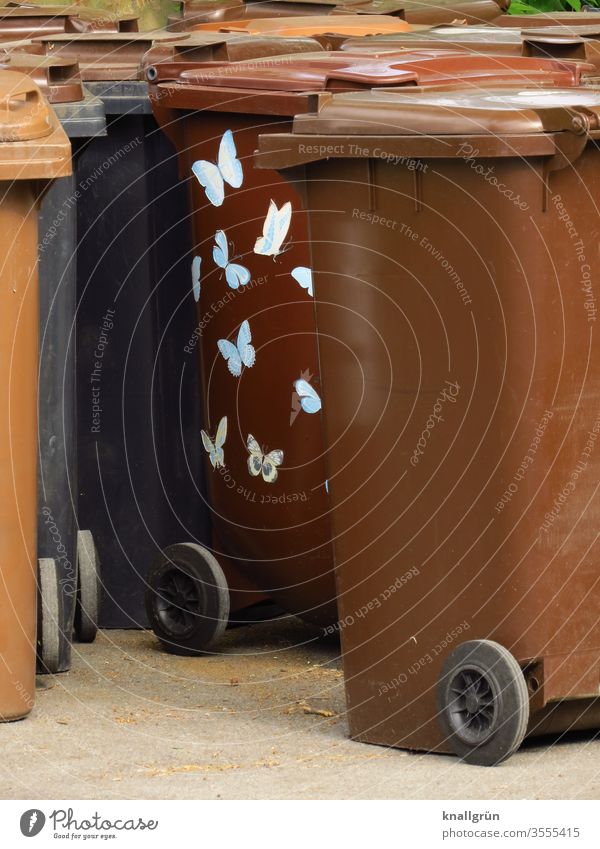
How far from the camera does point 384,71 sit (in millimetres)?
4613

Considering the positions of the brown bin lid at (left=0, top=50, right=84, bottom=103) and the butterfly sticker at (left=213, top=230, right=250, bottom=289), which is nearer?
the brown bin lid at (left=0, top=50, right=84, bottom=103)

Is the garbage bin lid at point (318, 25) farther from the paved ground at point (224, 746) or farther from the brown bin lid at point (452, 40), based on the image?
the paved ground at point (224, 746)

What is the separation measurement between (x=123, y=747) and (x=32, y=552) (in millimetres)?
560

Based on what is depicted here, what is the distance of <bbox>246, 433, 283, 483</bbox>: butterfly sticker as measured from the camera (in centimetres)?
503

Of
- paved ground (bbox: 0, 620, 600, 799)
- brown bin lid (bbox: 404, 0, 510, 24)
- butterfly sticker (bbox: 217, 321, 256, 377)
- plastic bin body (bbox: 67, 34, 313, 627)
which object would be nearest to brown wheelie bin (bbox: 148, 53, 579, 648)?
butterfly sticker (bbox: 217, 321, 256, 377)

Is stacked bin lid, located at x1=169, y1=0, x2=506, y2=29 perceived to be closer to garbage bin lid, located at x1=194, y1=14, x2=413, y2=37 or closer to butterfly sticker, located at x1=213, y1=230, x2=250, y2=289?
garbage bin lid, located at x1=194, y1=14, x2=413, y2=37

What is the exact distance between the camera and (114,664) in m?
5.14

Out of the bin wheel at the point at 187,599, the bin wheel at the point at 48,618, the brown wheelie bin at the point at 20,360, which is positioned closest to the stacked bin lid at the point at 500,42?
the brown wheelie bin at the point at 20,360

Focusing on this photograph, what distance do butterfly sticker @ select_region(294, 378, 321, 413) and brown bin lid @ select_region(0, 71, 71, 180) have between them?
99 centimetres

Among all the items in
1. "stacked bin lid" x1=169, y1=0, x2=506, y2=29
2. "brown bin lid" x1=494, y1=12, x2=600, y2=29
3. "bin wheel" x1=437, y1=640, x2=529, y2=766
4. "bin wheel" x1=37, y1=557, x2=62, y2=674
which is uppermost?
"stacked bin lid" x1=169, y1=0, x2=506, y2=29

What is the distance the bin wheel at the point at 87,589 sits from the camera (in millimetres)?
5246

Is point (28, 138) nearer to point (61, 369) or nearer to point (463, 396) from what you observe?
point (61, 369)

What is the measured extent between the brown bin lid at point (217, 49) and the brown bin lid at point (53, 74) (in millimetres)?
298

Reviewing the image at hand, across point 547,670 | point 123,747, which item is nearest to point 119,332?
point 123,747
